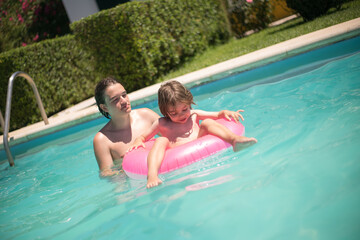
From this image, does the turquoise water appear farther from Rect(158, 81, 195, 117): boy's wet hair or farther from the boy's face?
Rect(158, 81, 195, 117): boy's wet hair

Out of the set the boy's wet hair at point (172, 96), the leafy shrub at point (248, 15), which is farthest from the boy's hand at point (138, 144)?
the leafy shrub at point (248, 15)

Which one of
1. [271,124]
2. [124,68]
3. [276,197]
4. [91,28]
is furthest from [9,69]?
[276,197]

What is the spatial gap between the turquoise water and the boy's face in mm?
657

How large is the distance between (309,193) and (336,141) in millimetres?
864

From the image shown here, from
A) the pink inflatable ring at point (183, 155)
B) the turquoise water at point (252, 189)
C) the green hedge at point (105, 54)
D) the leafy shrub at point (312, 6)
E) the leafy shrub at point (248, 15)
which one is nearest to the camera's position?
the turquoise water at point (252, 189)

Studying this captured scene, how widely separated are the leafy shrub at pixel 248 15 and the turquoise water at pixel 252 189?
22.4ft

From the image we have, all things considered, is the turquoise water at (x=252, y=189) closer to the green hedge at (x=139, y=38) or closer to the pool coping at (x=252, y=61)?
the pool coping at (x=252, y=61)

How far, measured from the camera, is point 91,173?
471 centimetres

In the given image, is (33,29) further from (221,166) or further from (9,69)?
(221,166)

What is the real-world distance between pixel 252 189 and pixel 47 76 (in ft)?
28.3

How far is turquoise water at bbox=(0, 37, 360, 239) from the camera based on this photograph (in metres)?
2.15

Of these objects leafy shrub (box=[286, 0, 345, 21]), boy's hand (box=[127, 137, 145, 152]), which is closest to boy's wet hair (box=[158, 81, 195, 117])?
boy's hand (box=[127, 137, 145, 152])

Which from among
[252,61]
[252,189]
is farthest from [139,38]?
[252,189]

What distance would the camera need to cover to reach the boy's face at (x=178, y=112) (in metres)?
3.47
